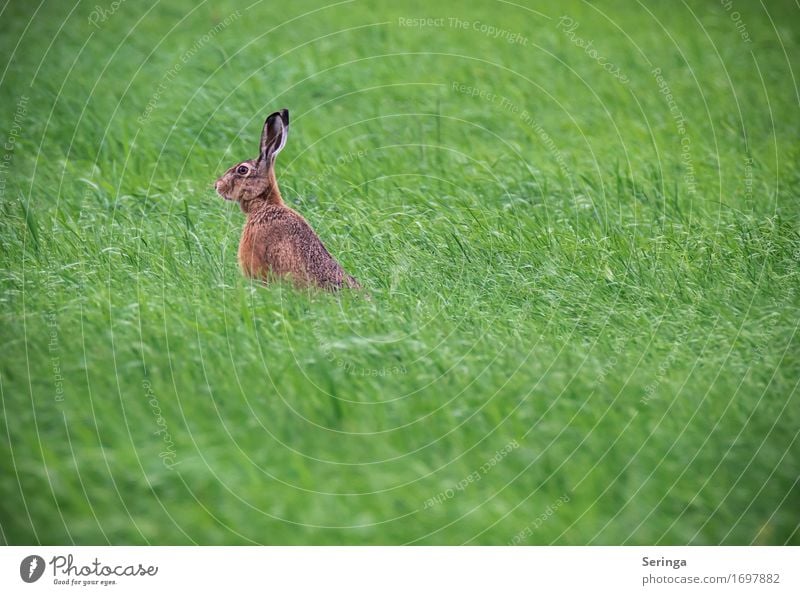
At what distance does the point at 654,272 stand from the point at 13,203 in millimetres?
4423

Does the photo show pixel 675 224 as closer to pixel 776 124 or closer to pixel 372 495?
pixel 776 124

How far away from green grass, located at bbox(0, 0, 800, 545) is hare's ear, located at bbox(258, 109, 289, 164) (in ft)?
2.15

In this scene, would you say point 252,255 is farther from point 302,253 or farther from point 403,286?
point 403,286

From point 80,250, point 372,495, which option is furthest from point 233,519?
point 80,250

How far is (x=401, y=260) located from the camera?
23.3 ft

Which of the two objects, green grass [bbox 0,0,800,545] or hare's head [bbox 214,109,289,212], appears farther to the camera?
hare's head [bbox 214,109,289,212]

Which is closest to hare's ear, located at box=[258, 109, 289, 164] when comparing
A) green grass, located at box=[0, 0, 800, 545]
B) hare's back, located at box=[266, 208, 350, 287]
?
hare's back, located at box=[266, 208, 350, 287]

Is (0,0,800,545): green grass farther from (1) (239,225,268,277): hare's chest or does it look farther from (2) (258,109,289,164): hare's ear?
(2) (258,109,289,164): hare's ear

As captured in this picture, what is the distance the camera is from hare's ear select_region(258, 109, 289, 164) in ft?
23.3

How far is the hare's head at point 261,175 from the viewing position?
7.15m

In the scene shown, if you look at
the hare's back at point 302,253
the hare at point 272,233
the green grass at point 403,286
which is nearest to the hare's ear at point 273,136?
the hare at point 272,233

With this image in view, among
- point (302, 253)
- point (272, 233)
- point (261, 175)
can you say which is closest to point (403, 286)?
point (302, 253)

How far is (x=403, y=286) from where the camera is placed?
265 inches

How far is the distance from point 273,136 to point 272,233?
29.3 inches
